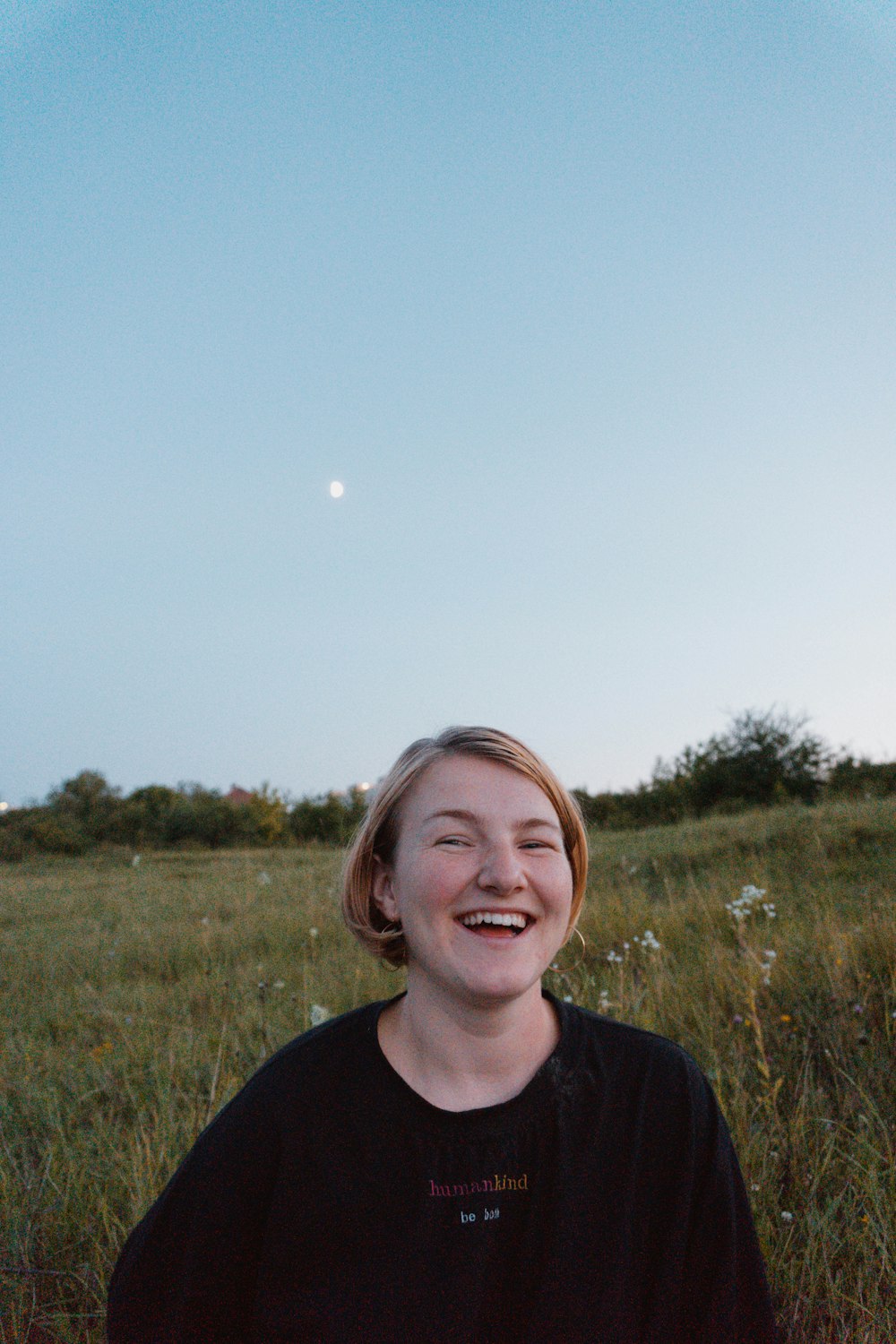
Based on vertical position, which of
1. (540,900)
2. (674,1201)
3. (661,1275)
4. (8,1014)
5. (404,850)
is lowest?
(8,1014)

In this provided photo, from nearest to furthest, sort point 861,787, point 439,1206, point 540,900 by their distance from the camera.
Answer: point 439,1206 < point 540,900 < point 861,787

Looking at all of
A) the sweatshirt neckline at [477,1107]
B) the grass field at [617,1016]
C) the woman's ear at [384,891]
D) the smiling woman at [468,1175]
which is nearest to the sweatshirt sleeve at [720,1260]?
the smiling woman at [468,1175]

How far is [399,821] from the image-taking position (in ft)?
6.26

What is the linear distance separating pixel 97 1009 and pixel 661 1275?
438 centimetres

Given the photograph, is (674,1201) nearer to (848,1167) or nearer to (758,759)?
(848,1167)

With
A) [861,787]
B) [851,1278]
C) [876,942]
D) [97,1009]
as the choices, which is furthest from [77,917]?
[861,787]

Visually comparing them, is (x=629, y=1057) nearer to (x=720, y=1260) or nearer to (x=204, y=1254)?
(x=720, y=1260)

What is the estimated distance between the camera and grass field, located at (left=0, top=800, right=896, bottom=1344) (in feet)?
7.39

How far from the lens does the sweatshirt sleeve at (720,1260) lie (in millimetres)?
1604

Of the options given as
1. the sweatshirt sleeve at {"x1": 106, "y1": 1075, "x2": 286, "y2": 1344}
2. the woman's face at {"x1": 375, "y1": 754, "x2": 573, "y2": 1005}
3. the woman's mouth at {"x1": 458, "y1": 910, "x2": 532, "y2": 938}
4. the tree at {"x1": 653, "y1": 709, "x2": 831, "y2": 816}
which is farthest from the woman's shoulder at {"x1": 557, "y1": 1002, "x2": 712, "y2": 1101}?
the tree at {"x1": 653, "y1": 709, "x2": 831, "y2": 816}

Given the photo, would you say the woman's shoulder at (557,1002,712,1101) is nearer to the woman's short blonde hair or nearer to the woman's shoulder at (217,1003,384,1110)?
the woman's short blonde hair

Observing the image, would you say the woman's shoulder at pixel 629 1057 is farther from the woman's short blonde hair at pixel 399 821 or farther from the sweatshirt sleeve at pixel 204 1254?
the sweatshirt sleeve at pixel 204 1254

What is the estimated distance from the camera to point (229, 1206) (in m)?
1.60

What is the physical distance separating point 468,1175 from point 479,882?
0.54m
